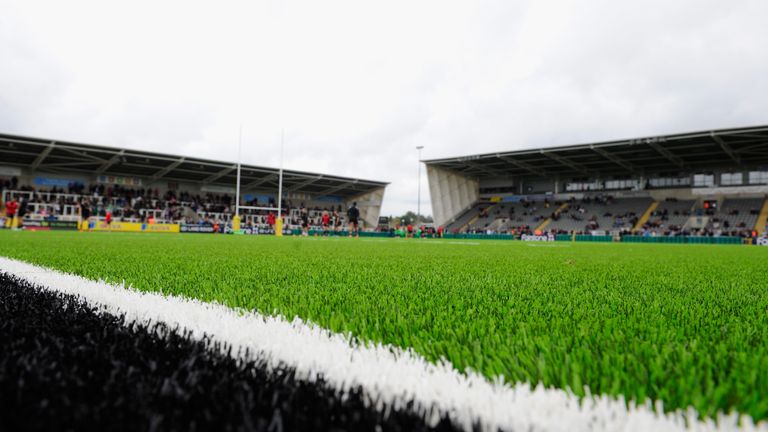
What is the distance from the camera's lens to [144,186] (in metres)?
37.2

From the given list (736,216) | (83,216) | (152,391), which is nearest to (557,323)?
(152,391)

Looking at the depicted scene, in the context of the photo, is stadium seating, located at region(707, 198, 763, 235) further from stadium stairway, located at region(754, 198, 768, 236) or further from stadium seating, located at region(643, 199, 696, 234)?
stadium seating, located at region(643, 199, 696, 234)

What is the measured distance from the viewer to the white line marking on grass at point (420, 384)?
700 millimetres

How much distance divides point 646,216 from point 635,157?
17.1 feet

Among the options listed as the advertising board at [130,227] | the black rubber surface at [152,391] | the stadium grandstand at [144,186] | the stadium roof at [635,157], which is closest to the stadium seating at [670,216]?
the stadium roof at [635,157]

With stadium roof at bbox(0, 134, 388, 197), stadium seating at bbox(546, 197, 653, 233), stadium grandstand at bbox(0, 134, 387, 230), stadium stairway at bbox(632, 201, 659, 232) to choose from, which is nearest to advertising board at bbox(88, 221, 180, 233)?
stadium grandstand at bbox(0, 134, 387, 230)

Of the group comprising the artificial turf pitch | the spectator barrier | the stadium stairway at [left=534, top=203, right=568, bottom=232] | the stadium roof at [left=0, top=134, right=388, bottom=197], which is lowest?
the artificial turf pitch

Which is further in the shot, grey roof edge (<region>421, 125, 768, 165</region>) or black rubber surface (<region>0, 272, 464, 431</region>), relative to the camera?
grey roof edge (<region>421, 125, 768, 165</region>)

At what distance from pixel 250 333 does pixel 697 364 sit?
108 cm

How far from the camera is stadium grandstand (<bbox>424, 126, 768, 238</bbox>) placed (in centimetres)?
3148

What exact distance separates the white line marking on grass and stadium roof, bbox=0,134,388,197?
31.9m

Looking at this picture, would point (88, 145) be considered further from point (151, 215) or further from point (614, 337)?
point (614, 337)

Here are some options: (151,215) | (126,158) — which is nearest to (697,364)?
(126,158)

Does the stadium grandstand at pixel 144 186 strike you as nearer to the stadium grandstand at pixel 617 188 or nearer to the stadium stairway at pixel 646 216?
the stadium grandstand at pixel 617 188
